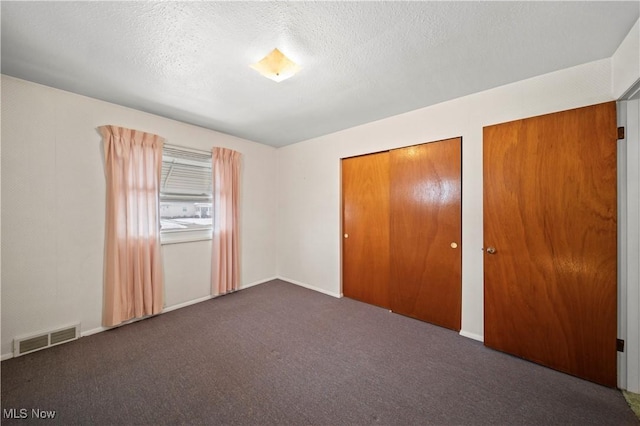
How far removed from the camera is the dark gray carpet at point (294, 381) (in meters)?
1.46

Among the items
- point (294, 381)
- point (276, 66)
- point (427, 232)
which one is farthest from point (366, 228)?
point (276, 66)

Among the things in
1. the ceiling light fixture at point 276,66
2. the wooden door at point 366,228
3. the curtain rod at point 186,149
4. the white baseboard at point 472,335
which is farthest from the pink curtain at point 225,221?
the white baseboard at point 472,335

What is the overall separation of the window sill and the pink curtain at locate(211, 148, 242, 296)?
0.42 ft

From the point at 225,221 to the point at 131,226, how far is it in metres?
1.11

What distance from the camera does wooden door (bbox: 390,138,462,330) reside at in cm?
244

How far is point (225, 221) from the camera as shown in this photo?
11.3 feet

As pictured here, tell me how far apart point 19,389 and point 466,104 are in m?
4.37

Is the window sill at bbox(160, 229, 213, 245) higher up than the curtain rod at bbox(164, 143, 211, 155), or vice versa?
the curtain rod at bbox(164, 143, 211, 155)

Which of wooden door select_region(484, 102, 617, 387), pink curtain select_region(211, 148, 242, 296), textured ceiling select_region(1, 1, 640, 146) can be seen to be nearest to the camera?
textured ceiling select_region(1, 1, 640, 146)

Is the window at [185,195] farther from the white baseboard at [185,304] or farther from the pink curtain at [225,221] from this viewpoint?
the white baseboard at [185,304]

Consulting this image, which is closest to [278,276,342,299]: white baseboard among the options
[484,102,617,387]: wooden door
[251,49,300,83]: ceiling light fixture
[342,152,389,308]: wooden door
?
[342,152,389,308]: wooden door

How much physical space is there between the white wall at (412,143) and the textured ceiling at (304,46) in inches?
5.9

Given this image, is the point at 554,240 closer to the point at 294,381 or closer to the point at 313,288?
the point at 294,381

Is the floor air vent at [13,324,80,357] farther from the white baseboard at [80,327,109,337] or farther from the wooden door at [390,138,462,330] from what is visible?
the wooden door at [390,138,462,330]
